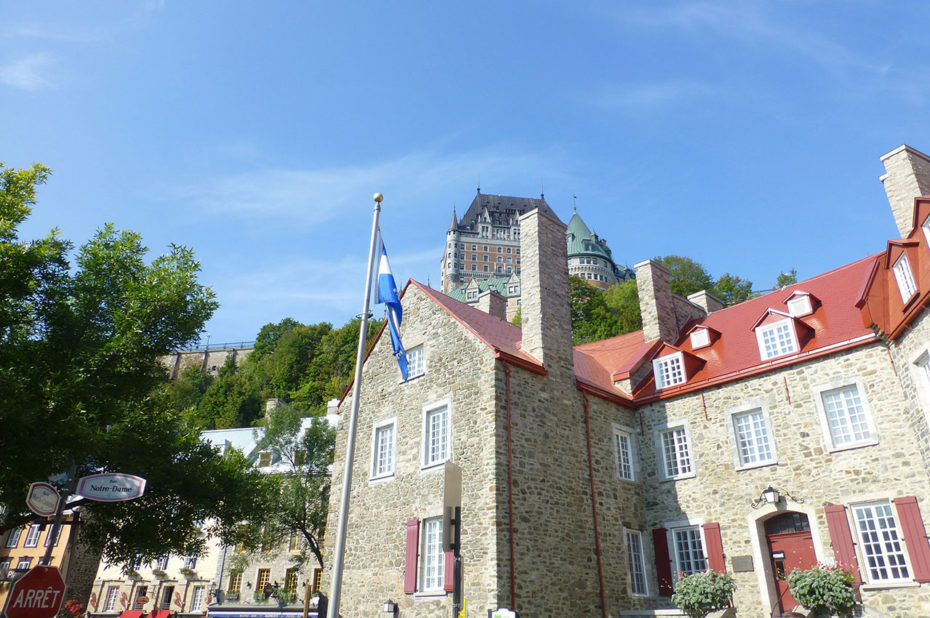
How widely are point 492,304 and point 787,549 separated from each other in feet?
39.8

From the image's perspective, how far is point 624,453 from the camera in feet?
60.2

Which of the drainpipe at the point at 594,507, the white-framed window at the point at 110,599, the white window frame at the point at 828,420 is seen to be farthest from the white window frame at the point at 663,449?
the white-framed window at the point at 110,599

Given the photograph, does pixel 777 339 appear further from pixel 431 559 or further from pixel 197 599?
pixel 197 599

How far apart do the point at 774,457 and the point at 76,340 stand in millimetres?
17932

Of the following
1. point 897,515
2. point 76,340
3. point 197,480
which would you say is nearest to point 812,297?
point 897,515

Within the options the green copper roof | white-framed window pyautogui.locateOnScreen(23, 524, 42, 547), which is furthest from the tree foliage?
the green copper roof

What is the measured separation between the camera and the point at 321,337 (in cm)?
8475

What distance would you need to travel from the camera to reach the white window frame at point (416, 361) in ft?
60.0

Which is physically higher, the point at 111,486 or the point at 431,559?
the point at 111,486

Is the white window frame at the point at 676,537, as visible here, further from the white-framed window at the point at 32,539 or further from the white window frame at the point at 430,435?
the white-framed window at the point at 32,539

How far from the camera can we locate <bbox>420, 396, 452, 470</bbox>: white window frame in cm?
1620

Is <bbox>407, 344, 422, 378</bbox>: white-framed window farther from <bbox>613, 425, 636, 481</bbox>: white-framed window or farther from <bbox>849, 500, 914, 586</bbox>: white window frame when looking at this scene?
<bbox>849, 500, 914, 586</bbox>: white window frame

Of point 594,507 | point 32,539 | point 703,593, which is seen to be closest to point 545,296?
point 594,507

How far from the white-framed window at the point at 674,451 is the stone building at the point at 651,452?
0.05 metres
